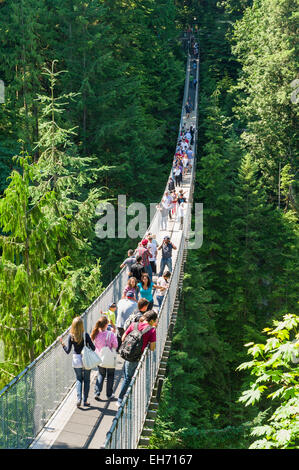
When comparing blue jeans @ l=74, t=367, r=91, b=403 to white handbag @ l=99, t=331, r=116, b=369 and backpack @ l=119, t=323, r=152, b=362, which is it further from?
backpack @ l=119, t=323, r=152, b=362

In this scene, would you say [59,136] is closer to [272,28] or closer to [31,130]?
[31,130]

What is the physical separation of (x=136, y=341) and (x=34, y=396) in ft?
4.27

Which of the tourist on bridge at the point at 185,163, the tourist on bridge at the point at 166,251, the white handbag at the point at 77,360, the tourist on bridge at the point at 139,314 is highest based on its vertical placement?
the tourist on bridge at the point at 185,163

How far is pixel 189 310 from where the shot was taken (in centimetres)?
2230

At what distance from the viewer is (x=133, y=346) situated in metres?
6.59

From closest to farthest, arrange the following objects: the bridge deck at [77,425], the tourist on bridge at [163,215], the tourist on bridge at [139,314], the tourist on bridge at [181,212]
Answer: the bridge deck at [77,425] < the tourist on bridge at [139,314] < the tourist on bridge at [163,215] < the tourist on bridge at [181,212]

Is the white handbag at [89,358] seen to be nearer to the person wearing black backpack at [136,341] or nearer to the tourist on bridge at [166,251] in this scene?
the person wearing black backpack at [136,341]

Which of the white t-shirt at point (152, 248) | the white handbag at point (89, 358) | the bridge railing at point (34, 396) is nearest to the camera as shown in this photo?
the bridge railing at point (34, 396)

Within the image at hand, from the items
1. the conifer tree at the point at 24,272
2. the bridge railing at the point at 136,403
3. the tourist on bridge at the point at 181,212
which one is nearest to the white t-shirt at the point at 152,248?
the bridge railing at the point at 136,403

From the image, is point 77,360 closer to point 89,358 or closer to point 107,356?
point 89,358

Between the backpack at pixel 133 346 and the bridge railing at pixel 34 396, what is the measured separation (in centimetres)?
92

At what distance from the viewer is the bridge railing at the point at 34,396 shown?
232 inches

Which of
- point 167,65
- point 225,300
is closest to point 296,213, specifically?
point 225,300
